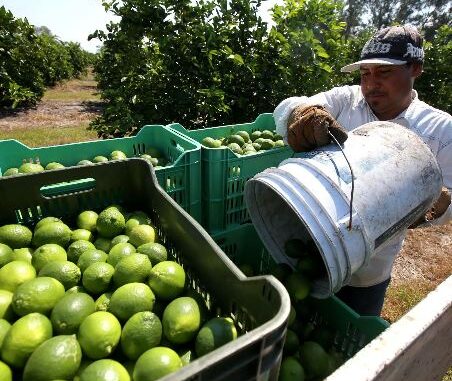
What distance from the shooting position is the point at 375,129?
181cm

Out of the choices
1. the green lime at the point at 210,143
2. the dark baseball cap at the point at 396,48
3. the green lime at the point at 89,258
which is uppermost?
the dark baseball cap at the point at 396,48

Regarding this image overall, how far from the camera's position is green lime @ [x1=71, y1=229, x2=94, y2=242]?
1.89 metres

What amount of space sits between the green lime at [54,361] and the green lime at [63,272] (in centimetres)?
36

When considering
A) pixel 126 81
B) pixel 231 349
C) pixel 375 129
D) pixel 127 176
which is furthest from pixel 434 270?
pixel 126 81

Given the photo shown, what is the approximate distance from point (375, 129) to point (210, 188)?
1.15 meters

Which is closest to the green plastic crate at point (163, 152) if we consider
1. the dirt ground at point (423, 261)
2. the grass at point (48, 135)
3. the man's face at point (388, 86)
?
the man's face at point (388, 86)

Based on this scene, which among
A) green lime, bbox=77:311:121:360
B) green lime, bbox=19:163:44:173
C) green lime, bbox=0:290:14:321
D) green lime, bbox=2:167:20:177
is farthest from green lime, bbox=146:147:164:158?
green lime, bbox=77:311:121:360

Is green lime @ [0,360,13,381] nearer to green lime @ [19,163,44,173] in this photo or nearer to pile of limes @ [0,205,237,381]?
pile of limes @ [0,205,237,381]

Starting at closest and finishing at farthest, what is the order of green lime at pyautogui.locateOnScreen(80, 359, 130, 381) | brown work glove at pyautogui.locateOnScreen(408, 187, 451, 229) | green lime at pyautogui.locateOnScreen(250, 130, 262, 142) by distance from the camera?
green lime at pyautogui.locateOnScreen(80, 359, 130, 381)
brown work glove at pyautogui.locateOnScreen(408, 187, 451, 229)
green lime at pyautogui.locateOnScreen(250, 130, 262, 142)

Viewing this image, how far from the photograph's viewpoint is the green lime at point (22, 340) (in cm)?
127

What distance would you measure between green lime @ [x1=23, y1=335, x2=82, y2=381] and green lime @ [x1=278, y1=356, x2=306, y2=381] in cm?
83

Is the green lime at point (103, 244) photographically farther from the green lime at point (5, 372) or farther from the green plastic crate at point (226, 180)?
the green plastic crate at point (226, 180)

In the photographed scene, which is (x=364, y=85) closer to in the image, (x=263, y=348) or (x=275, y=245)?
(x=275, y=245)

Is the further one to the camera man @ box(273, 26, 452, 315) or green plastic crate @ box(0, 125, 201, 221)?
green plastic crate @ box(0, 125, 201, 221)
